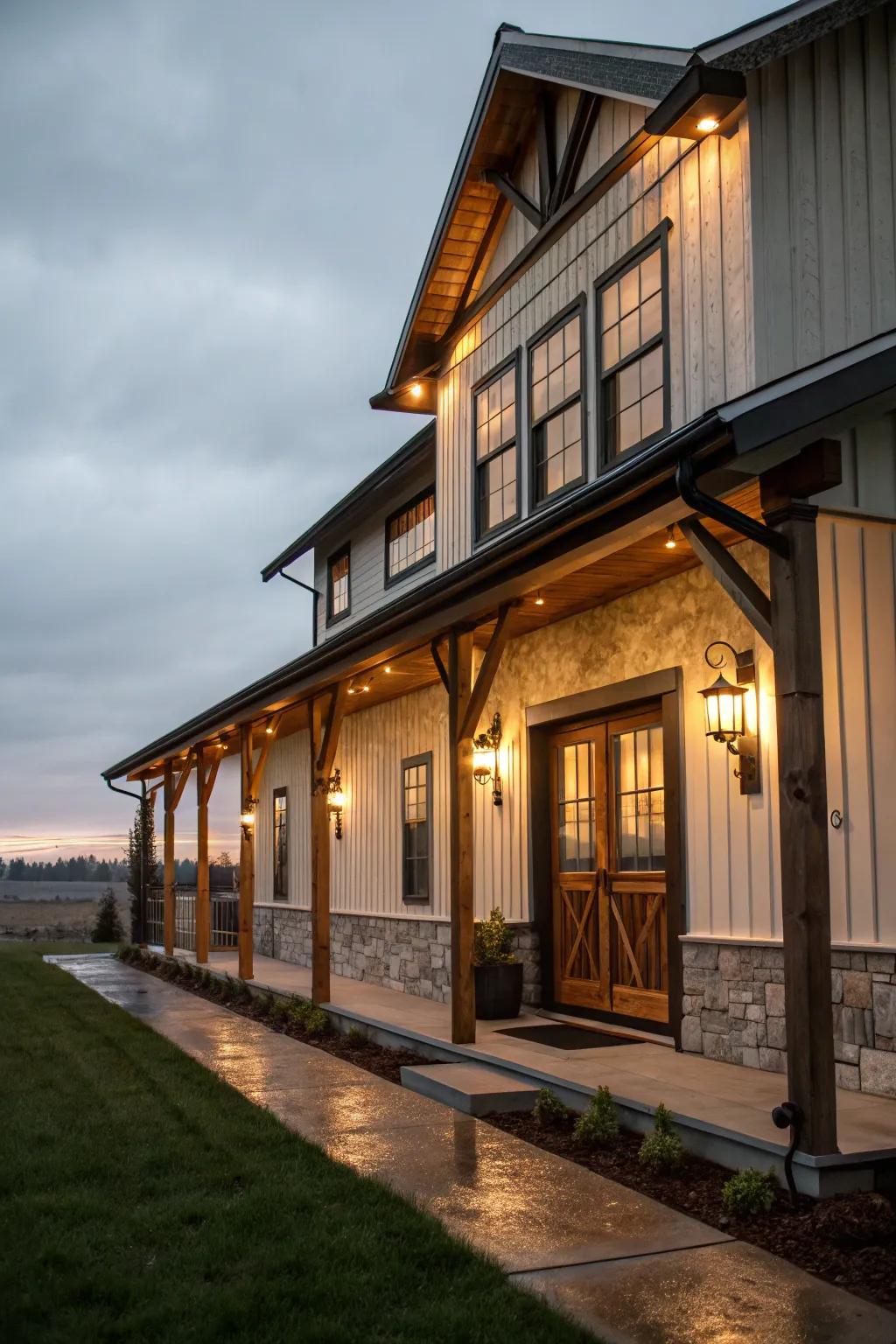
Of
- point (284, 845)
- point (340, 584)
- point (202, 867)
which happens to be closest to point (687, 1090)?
point (202, 867)

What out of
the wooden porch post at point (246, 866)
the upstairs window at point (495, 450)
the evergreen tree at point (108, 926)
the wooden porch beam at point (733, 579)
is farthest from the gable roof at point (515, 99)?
the evergreen tree at point (108, 926)

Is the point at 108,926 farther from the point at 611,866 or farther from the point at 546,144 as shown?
the point at 546,144

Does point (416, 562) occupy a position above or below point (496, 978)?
above

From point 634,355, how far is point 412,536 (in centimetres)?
639

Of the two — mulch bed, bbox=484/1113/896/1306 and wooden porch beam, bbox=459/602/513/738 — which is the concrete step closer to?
mulch bed, bbox=484/1113/896/1306

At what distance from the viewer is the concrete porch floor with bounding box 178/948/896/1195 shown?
17.4 ft

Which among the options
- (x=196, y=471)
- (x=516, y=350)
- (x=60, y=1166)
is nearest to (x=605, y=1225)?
(x=60, y=1166)

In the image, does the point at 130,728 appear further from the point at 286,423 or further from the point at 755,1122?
the point at 755,1122

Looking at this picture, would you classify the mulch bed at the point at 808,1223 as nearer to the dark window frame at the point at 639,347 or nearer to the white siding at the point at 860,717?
the white siding at the point at 860,717

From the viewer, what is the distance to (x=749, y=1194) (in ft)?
17.0

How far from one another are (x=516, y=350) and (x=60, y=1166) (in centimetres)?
761

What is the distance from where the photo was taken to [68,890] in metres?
78.2

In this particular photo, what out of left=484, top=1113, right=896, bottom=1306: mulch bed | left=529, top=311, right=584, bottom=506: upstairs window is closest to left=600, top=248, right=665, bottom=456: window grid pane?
left=529, top=311, right=584, bottom=506: upstairs window

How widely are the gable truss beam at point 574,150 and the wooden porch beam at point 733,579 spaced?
509cm
